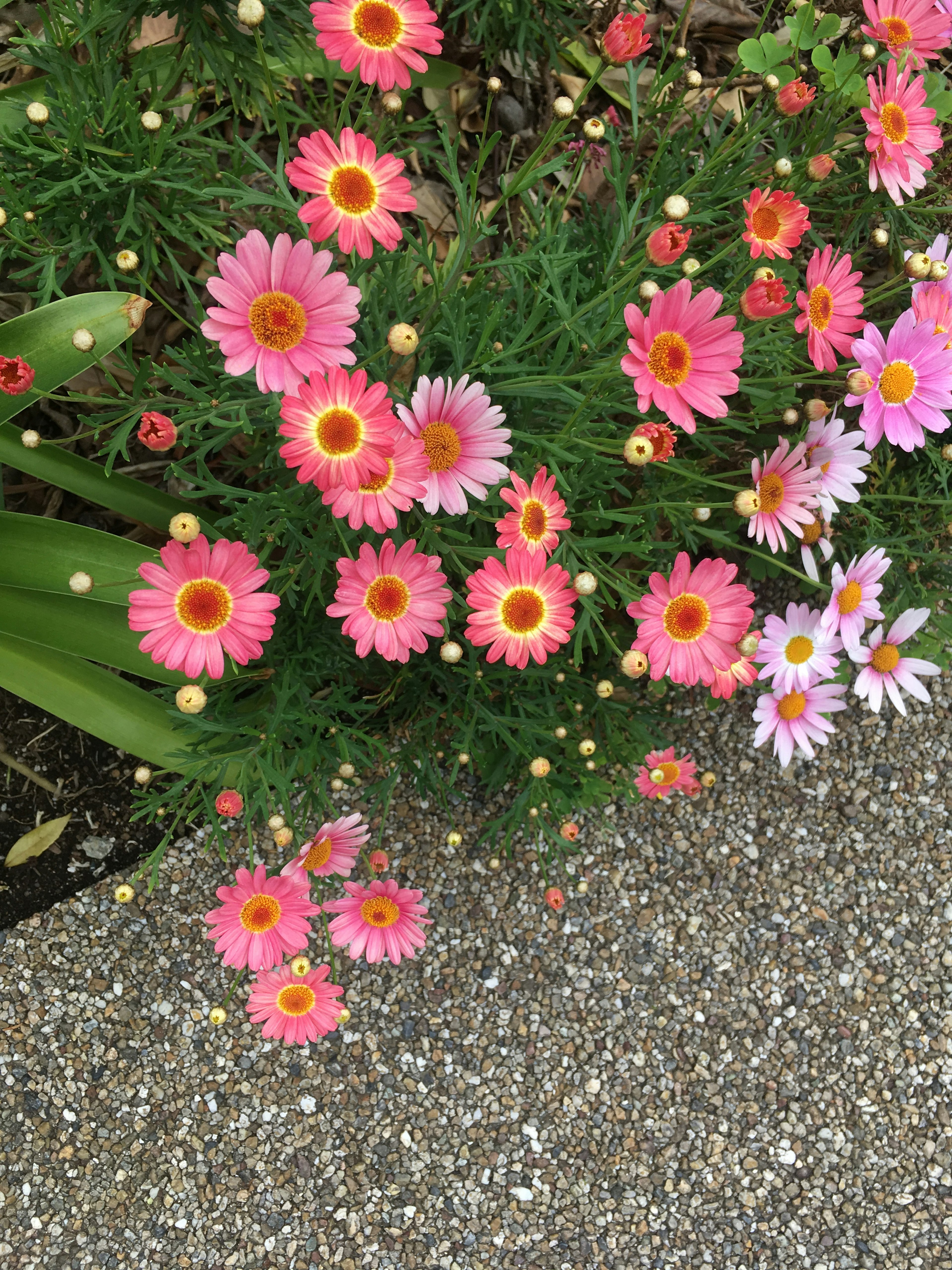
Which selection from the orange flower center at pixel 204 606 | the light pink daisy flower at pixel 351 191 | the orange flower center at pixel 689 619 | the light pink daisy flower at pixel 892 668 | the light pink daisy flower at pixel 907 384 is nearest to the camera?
the light pink daisy flower at pixel 351 191

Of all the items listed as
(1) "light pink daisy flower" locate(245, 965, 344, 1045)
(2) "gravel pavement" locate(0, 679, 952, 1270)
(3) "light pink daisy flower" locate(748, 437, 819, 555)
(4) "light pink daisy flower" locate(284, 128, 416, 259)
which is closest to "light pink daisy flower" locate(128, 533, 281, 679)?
(4) "light pink daisy flower" locate(284, 128, 416, 259)

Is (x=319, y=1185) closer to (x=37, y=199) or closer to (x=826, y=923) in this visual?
(x=826, y=923)

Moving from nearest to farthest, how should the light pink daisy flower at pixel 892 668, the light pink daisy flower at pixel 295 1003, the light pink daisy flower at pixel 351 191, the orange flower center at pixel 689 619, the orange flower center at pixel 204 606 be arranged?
the light pink daisy flower at pixel 351 191 → the orange flower center at pixel 204 606 → the orange flower center at pixel 689 619 → the light pink daisy flower at pixel 295 1003 → the light pink daisy flower at pixel 892 668

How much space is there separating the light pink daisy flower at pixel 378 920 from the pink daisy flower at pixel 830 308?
1.10 m

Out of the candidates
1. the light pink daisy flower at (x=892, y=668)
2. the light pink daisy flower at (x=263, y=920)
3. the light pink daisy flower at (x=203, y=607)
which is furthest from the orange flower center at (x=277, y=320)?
the light pink daisy flower at (x=892, y=668)

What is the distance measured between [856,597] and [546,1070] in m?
1.15

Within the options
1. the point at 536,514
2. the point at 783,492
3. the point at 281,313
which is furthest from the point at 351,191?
the point at 783,492

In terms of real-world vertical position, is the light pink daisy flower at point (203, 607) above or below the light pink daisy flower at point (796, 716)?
below

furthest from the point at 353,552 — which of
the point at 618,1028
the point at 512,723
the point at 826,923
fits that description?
the point at 826,923

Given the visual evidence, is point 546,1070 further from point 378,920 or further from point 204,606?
point 204,606

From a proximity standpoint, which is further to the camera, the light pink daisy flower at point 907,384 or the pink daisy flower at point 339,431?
the light pink daisy flower at point 907,384

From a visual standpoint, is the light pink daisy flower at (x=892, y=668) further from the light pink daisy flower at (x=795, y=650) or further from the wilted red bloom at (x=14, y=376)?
the wilted red bloom at (x=14, y=376)

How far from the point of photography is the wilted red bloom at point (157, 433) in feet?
3.76

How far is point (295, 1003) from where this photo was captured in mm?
1629
